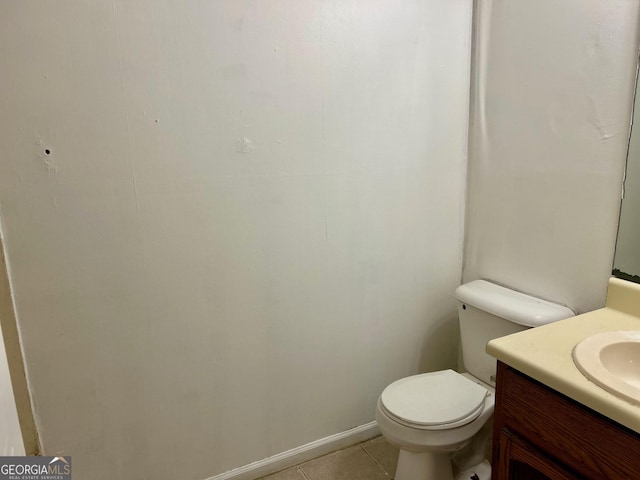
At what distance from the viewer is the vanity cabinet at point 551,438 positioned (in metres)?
0.89

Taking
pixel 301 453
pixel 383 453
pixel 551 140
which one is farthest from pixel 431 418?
pixel 551 140

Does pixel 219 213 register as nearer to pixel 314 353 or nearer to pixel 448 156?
pixel 314 353

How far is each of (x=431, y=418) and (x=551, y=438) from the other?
49cm

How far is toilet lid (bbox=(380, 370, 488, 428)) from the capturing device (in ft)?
4.79

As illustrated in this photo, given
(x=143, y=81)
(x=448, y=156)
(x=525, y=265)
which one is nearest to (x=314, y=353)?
(x=525, y=265)

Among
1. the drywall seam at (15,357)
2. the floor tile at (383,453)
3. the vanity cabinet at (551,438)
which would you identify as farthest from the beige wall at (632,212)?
the drywall seam at (15,357)

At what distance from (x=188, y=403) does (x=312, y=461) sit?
0.66 m

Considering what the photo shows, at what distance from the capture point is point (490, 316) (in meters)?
1.69

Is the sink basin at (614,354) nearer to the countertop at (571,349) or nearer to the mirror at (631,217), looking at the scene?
the countertop at (571,349)

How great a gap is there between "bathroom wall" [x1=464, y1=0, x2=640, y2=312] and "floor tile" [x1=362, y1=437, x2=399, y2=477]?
91 centimetres

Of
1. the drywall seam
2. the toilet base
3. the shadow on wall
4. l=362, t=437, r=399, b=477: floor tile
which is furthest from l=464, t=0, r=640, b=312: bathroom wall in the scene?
the drywall seam

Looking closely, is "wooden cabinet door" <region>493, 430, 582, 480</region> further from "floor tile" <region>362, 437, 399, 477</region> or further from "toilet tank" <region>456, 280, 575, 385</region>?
"floor tile" <region>362, 437, 399, 477</region>

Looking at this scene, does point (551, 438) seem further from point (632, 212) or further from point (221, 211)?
point (221, 211)

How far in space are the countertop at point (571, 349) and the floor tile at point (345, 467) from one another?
3.19 feet
